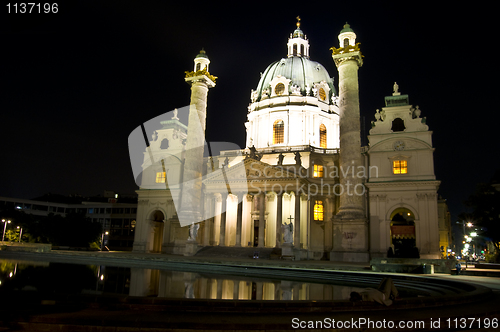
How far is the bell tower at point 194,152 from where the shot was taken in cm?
4456

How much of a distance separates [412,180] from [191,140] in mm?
25394

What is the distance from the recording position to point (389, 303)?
864 cm

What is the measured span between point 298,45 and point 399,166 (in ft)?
114

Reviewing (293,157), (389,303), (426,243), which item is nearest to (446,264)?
(426,243)

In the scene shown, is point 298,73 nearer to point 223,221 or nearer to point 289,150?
point 289,150

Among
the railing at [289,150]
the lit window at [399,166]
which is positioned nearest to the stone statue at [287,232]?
the lit window at [399,166]

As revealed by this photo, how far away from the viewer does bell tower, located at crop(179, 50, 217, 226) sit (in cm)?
4456

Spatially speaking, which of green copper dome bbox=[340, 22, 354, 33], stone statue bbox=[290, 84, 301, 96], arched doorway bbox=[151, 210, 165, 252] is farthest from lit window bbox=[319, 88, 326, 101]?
arched doorway bbox=[151, 210, 165, 252]

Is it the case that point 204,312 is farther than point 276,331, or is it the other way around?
point 204,312

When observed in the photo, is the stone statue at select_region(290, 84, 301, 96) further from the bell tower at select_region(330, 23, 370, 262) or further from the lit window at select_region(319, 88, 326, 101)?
the bell tower at select_region(330, 23, 370, 262)

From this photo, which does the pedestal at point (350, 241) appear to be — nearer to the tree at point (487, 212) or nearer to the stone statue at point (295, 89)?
the tree at point (487, 212)

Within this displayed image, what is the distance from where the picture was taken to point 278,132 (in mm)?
57906

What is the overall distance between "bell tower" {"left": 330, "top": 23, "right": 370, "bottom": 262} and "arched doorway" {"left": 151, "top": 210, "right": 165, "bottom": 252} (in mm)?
30246

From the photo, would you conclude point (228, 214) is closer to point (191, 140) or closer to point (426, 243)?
point (191, 140)
